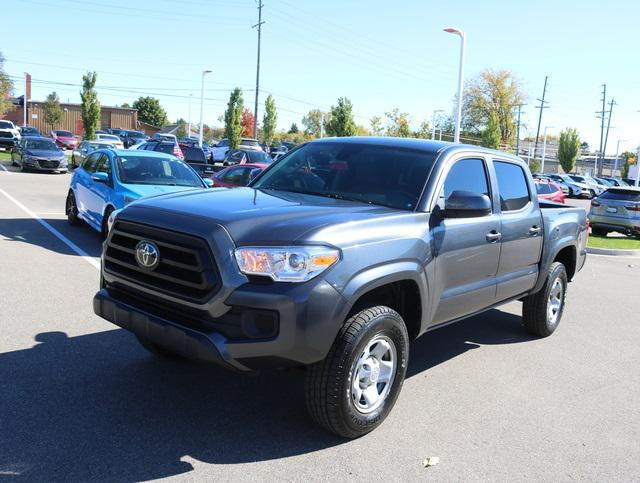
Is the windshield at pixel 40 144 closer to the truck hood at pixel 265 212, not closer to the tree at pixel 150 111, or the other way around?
the truck hood at pixel 265 212

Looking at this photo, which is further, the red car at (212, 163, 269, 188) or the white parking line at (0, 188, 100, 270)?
the white parking line at (0, 188, 100, 270)

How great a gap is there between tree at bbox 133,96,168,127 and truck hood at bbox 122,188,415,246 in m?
102

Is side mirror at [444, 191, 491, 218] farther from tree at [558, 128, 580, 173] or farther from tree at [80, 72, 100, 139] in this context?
tree at [558, 128, 580, 173]

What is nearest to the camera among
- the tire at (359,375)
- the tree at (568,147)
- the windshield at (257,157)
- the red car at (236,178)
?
the tire at (359,375)

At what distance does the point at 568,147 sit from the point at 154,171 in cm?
8273

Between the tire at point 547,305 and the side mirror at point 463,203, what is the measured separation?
2.30 meters

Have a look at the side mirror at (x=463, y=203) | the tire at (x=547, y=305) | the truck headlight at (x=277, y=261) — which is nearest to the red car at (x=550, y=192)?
the tire at (x=547, y=305)

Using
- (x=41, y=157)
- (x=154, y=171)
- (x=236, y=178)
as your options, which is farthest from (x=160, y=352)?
(x=41, y=157)

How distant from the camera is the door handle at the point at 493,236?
4.86 metres

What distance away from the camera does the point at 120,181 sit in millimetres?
9859

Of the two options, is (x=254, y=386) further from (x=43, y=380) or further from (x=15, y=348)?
(x=15, y=348)

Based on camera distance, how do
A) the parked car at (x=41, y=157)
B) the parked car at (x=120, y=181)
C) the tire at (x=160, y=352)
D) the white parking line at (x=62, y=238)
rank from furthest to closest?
the parked car at (x=41, y=157)
the parked car at (x=120, y=181)
the white parking line at (x=62, y=238)
the tire at (x=160, y=352)

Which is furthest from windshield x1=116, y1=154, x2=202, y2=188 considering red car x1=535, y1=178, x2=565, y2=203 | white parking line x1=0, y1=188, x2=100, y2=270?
red car x1=535, y1=178, x2=565, y2=203

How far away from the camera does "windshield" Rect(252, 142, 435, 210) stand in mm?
4449
